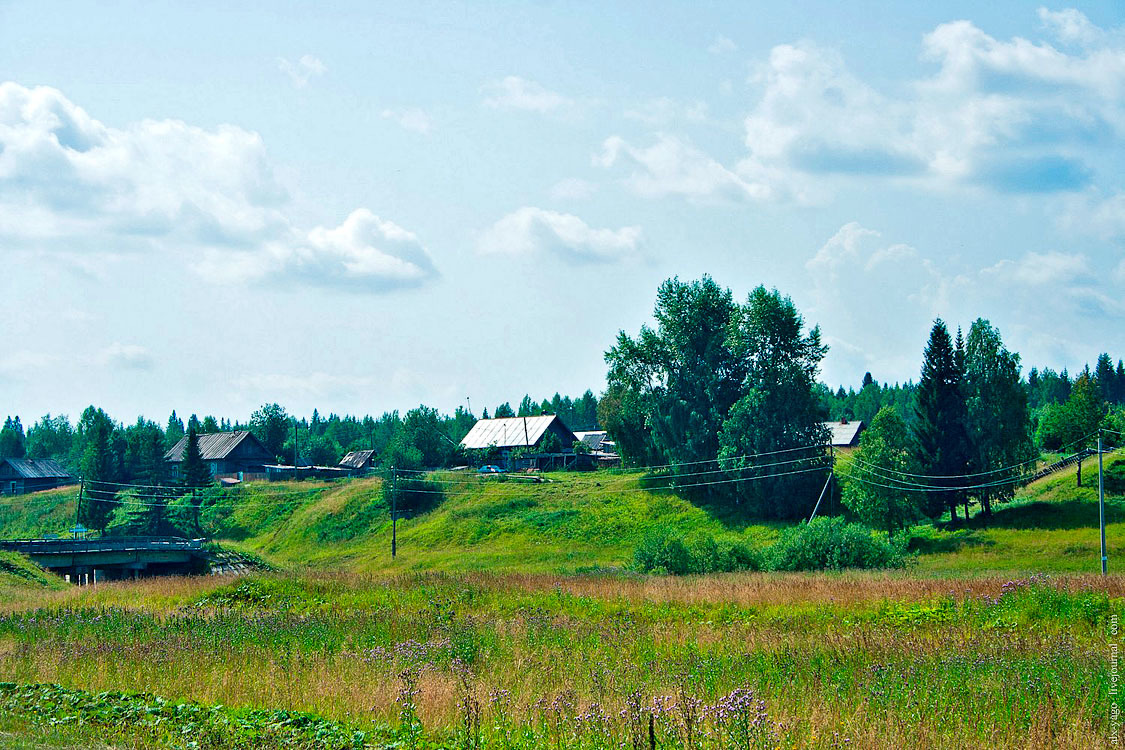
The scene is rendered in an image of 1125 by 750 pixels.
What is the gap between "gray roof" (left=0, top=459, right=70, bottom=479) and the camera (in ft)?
335

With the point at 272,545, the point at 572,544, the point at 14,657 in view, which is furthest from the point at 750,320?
the point at 14,657

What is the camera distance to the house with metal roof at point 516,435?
90.4m

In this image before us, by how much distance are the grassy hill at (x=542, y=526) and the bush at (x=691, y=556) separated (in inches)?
230

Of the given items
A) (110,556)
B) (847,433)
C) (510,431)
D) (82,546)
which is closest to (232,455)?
(510,431)

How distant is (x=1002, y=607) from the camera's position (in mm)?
18297

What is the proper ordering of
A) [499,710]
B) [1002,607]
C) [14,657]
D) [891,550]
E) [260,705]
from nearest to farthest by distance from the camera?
[499,710]
[260,705]
[14,657]
[1002,607]
[891,550]

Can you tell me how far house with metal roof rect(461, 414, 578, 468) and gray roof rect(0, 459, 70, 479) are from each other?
157 ft

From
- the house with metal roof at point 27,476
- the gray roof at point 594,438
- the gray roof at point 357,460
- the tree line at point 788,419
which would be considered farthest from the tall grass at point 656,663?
the gray roof at point 594,438

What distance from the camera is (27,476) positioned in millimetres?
101875

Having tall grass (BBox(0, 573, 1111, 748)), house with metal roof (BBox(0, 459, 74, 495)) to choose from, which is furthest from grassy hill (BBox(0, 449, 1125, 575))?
tall grass (BBox(0, 573, 1111, 748))

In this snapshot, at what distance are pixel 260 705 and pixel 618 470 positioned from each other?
6580cm

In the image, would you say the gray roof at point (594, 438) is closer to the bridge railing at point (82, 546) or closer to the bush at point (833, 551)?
the bridge railing at point (82, 546)

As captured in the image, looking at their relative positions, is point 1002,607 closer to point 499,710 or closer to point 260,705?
point 499,710

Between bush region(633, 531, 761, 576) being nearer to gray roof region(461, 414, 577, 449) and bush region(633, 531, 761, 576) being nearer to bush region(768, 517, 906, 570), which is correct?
bush region(768, 517, 906, 570)
